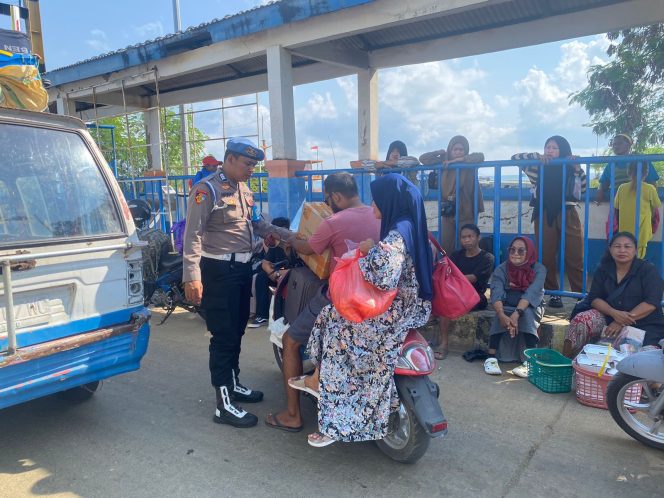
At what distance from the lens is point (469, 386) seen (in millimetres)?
3971

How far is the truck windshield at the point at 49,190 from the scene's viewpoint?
2.84 metres

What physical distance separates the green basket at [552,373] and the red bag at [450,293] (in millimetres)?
1267

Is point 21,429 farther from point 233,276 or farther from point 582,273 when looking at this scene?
point 582,273

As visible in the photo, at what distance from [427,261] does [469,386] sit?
1.62 m

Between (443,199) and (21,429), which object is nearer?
(21,429)

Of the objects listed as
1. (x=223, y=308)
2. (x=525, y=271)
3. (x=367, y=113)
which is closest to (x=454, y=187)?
(x=525, y=271)

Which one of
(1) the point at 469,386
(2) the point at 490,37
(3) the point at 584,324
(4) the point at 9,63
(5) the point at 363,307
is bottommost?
(1) the point at 469,386

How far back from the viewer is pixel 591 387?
11.6 feet

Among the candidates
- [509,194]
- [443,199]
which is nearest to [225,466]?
[443,199]

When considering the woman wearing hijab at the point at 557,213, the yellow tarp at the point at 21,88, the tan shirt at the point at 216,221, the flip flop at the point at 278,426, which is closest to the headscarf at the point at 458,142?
the woman wearing hijab at the point at 557,213

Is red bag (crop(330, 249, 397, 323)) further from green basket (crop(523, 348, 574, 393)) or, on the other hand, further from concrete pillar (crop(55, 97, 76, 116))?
concrete pillar (crop(55, 97, 76, 116))

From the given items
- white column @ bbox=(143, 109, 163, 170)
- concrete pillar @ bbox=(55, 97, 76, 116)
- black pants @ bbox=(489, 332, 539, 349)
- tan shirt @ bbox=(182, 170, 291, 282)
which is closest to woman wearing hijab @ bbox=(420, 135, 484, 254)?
black pants @ bbox=(489, 332, 539, 349)

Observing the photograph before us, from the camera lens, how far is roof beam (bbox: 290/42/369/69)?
7.05 metres

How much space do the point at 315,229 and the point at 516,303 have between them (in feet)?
6.73
